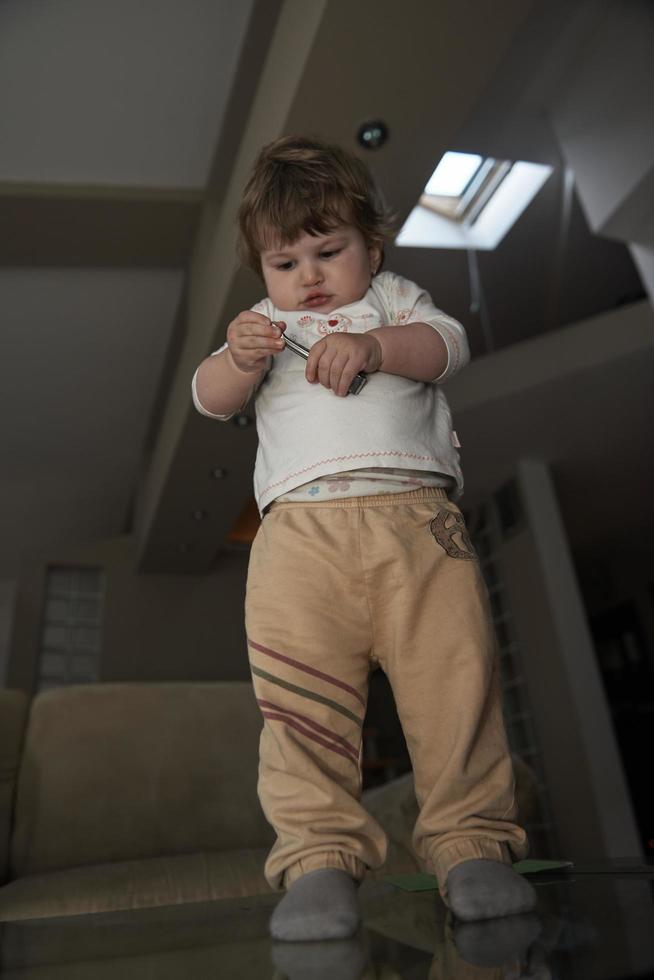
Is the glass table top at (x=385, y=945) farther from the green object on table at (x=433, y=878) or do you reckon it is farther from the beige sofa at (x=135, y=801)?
the beige sofa at (x=135, y=801)

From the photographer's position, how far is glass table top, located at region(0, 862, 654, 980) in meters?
0.39

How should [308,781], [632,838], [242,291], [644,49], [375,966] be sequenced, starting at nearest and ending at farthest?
1. [375,966]
2. [308,781]
3. [644,49]
4. [242,291]
5. [632,838]

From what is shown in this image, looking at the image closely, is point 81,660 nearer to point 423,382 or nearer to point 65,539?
point 65,539

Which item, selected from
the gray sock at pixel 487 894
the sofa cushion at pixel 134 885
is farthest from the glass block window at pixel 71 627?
the gray sock at pixel 487 894

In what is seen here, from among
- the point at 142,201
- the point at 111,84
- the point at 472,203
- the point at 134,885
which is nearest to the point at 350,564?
the point at 134,885

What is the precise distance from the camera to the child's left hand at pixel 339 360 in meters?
0.69

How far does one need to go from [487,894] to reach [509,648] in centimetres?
378

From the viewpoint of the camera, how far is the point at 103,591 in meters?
4.95

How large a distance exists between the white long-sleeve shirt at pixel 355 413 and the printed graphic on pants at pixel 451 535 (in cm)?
5

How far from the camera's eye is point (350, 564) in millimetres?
702

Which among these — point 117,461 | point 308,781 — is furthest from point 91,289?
point 308,781

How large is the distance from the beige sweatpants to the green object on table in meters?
0.06

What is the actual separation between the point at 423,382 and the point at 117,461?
4.17 meters

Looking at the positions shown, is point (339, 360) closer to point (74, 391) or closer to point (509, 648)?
point (74, 391)
